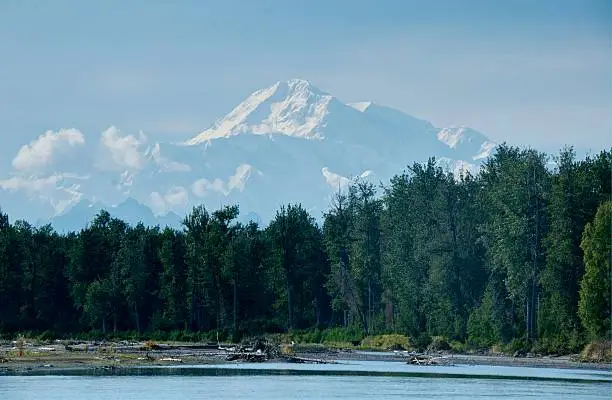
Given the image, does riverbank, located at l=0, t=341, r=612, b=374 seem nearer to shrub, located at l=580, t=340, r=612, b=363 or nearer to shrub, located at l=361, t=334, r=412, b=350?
shrub, located at l=580, t=340, r=612, b=363

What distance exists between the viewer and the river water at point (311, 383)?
73000 millimetres

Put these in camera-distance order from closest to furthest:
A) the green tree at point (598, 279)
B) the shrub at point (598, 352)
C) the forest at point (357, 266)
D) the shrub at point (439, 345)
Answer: the shrub at point (598, 352) → the green tree at point (598, 279) → the forest at point (357, 266) → the shrub at point (439, 345)

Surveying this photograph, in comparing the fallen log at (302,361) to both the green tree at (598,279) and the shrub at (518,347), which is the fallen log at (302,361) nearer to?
the shrub at (518,347)

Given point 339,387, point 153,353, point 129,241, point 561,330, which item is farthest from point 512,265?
point 129,241

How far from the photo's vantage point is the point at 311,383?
83062 mm

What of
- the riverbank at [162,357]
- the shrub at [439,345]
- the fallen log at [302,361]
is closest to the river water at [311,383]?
the riverbank at [162,357]

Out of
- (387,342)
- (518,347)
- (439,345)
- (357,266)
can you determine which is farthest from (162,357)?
(357,266)

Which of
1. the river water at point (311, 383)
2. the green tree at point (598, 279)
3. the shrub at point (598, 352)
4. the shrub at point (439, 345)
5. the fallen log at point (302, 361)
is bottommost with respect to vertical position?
the river water at point (311, 383)

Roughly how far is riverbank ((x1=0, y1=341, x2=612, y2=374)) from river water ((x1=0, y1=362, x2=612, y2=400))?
371 cm

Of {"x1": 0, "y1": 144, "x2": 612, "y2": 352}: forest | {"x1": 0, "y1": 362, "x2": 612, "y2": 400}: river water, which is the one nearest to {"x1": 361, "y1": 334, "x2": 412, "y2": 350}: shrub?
{"x1": 0, "y1": 144, "x2": 612, "y2": 352}: forest

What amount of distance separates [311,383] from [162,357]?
25482mm

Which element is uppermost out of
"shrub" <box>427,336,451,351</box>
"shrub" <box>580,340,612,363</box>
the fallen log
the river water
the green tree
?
the green tree

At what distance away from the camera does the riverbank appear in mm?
96938

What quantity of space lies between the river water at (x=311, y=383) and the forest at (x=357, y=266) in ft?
68.1
